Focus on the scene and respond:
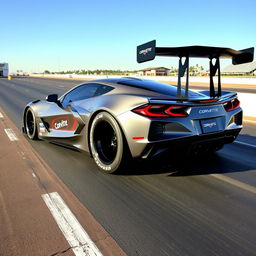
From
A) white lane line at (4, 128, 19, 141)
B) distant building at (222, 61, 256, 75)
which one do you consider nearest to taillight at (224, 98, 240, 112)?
white lane line at (4, 128, 19, 141)

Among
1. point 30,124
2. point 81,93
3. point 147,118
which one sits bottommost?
point 30,124

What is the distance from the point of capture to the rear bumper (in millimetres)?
3459

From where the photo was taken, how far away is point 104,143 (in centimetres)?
422

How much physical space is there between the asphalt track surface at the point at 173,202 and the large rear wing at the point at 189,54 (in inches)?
45.6

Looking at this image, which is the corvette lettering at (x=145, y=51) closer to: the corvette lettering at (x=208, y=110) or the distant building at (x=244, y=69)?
the corvette lettering at (x=208, y=110)

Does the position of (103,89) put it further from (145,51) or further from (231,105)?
(231,105)

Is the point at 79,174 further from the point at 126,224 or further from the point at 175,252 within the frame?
the point at 175,252

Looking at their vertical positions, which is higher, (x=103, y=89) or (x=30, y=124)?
(x=103, y=89)

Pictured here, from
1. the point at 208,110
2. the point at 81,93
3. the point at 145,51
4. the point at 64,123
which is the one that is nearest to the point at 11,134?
the point at 64,123

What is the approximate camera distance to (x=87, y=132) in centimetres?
427

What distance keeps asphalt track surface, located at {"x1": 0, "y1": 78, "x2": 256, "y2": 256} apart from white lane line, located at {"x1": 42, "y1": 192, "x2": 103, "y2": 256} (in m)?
0.22

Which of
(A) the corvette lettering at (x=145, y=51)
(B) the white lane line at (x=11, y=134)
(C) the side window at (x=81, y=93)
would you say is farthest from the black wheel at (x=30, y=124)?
(A) the corvette lettering at (x=145, y=51)

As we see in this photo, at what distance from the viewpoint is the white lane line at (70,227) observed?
2289mm

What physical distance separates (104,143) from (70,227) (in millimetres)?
1748
